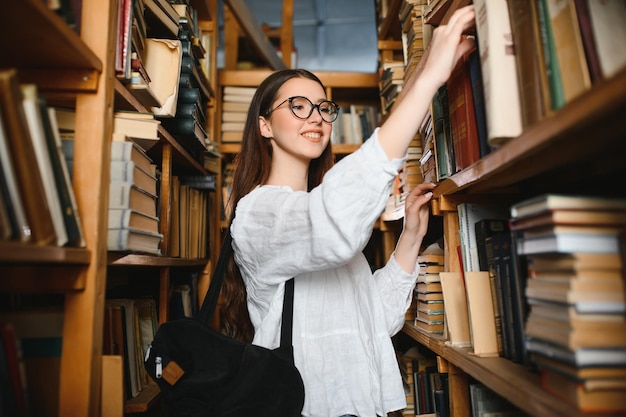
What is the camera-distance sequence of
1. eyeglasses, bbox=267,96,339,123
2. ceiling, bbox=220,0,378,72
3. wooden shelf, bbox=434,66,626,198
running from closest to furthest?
1. wooden shelf, bbox=434,66,626,198
2. eyeglasses, bbox=267,96,339,123
3. ceiling, bbox=220,0,378,72

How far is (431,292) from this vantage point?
1303mm

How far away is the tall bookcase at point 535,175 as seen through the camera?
56 cm

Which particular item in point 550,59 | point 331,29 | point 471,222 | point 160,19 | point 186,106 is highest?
point 331,29

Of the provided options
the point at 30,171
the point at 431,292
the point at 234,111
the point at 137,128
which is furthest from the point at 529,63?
the point at 234,111

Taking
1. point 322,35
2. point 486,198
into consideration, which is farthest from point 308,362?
point 322,35

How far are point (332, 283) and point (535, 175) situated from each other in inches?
23.0

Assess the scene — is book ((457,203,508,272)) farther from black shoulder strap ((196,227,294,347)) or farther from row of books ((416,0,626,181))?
black shoulder strap ((196,227,294,347))

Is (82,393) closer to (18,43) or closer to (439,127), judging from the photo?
(18,43)

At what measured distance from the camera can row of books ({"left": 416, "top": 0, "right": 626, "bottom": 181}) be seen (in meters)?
0.64

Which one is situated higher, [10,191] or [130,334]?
[10,191]

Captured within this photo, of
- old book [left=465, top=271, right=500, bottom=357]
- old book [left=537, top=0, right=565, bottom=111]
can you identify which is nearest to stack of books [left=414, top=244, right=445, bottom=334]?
old book [left=465, top=271, right=500, bottom=357]

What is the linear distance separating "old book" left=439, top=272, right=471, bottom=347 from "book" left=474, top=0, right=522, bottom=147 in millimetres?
479

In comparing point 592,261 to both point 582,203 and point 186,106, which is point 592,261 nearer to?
point 582,203

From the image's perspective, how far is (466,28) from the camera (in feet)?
2.96
